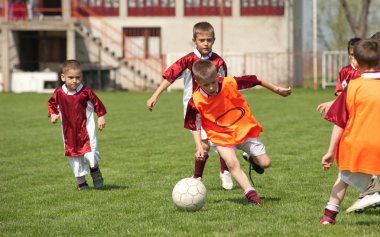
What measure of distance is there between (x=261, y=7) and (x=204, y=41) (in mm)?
36350

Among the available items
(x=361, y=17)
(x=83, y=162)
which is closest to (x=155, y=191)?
(x=83, y=162)

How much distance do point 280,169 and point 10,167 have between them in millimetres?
3940

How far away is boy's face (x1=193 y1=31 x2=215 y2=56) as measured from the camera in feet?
29.9

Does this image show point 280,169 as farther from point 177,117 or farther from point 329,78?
point 329,78

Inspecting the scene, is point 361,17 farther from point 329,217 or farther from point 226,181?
point 329,217

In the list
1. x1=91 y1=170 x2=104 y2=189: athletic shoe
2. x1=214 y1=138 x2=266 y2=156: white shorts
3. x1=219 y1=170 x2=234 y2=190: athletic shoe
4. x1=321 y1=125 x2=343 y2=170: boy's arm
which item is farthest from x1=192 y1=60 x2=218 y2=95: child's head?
x1=91 y1=170 x2=104 y2=189: athletic shoe

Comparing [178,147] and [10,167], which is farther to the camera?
[178,147]

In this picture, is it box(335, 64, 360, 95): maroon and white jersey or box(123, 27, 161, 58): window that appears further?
box(123, 27, 161, 58): window

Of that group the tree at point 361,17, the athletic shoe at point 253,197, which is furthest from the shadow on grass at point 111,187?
the tree at point 361,17

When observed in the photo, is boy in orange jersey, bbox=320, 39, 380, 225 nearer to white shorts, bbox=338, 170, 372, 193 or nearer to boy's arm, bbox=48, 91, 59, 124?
white shorts, bbox=338, 170, 372, 193

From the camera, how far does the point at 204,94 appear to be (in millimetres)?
8188

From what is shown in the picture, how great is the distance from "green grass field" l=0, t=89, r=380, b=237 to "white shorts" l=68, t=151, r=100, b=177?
0.28 metres

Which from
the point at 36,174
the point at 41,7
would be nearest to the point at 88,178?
the point at 36,174

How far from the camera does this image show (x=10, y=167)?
12.1m
